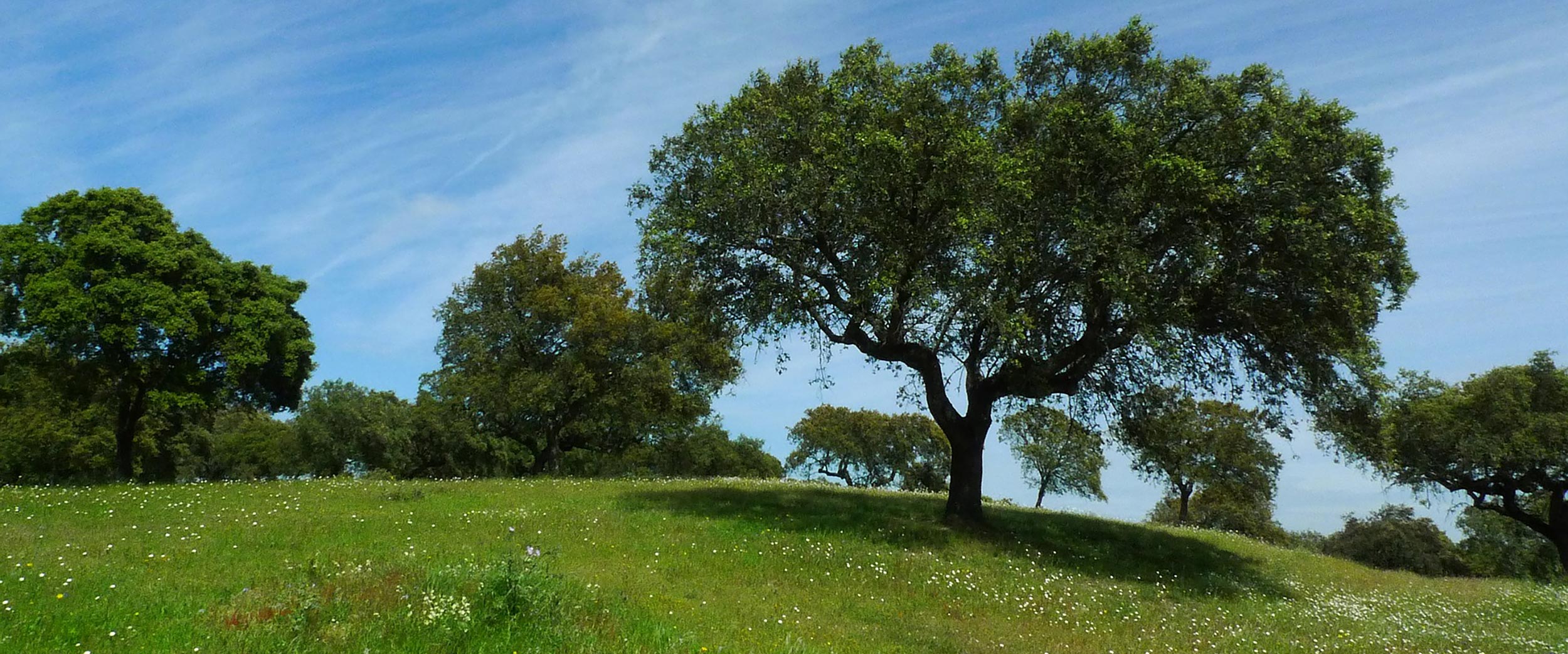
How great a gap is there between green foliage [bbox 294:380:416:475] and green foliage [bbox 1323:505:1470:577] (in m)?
62.9

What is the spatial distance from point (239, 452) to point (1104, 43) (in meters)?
79.4

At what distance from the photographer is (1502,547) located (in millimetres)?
61125

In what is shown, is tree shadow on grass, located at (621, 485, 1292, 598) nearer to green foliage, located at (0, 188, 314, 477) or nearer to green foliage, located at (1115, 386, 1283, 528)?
green foliage, located at (0, 188, 314, 477)

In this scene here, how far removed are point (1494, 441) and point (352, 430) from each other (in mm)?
64434

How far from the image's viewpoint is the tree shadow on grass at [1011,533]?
20.4 m

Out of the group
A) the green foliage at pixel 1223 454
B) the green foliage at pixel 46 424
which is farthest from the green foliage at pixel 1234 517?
the green foliage at pixel 46 424

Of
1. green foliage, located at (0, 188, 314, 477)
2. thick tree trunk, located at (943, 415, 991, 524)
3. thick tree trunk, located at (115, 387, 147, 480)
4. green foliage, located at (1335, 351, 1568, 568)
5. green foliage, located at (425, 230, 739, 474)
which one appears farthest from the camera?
green foliage, located at (425, 230, 739, 474)

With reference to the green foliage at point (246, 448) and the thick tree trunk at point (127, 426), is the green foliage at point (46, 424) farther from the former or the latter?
the green foliage at point (246, 448)

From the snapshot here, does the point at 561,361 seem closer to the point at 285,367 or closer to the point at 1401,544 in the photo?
the point at 285,367

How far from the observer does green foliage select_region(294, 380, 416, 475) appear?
51812 millimetres

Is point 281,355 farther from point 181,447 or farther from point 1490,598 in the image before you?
point 1490,598

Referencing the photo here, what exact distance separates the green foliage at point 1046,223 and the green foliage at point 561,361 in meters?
15.5

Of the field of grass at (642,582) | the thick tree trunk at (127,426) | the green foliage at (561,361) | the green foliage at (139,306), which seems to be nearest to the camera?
the field of grass at (642,582)

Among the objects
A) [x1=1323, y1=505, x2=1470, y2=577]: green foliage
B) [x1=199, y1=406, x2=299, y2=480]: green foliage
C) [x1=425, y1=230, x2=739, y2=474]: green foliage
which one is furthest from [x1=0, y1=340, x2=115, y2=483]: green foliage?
[x1=1323, y1=505, x2=1470, y2=577]: green foliage
